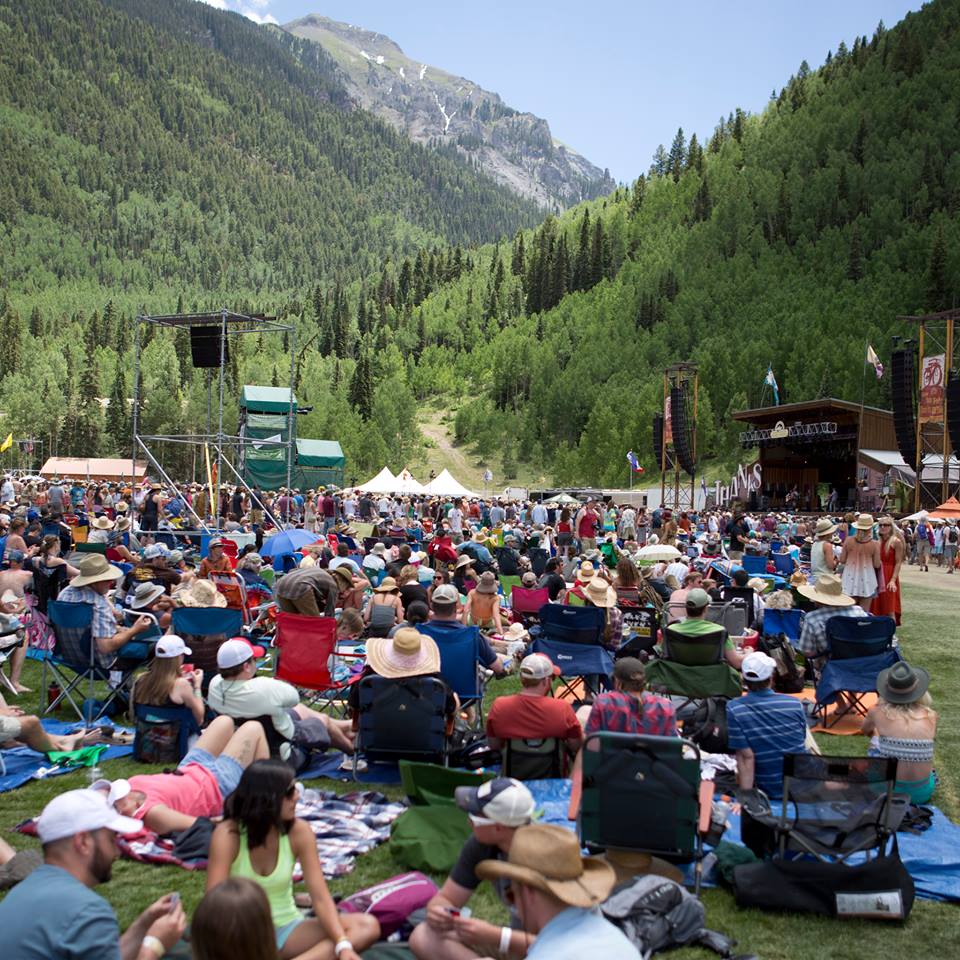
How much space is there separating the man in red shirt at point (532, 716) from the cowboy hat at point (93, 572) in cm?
323

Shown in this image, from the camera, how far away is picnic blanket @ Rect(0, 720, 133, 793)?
5422 millimetres

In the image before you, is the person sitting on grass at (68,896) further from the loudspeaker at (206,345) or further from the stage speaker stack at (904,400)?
the stage speaker stack at (904,400)

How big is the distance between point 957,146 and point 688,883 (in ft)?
368

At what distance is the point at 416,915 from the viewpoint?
365 cm

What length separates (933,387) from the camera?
28.8 m

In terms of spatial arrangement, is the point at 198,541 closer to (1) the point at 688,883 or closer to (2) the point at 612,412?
Result: (1) the point at 688,883

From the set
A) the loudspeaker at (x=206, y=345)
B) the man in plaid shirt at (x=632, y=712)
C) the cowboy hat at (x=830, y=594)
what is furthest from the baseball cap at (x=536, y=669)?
the loudspeaker at (x=206, y=345)

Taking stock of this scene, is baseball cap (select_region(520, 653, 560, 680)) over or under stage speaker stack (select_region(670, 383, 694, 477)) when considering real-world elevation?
under

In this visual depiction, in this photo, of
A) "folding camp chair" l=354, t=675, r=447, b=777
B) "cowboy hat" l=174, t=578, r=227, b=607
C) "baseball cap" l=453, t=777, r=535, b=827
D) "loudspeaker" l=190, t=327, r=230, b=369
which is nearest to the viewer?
"baseball cap" l=453, t=777, r=535, b=827

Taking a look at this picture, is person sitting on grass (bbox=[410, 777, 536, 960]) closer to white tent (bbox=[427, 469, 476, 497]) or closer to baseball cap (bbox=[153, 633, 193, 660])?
baseball cap (bbox=[153, 633, 193, 660])

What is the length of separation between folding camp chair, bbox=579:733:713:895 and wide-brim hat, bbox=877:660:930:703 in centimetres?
184

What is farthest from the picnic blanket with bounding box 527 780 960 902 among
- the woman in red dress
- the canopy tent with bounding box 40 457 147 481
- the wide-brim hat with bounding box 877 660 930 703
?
the canopy tent with bounding box 40 457 147 481

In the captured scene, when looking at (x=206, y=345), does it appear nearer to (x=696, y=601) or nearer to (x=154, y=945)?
(x=696, y=601)

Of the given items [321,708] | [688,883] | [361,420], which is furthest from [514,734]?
[361,420]
